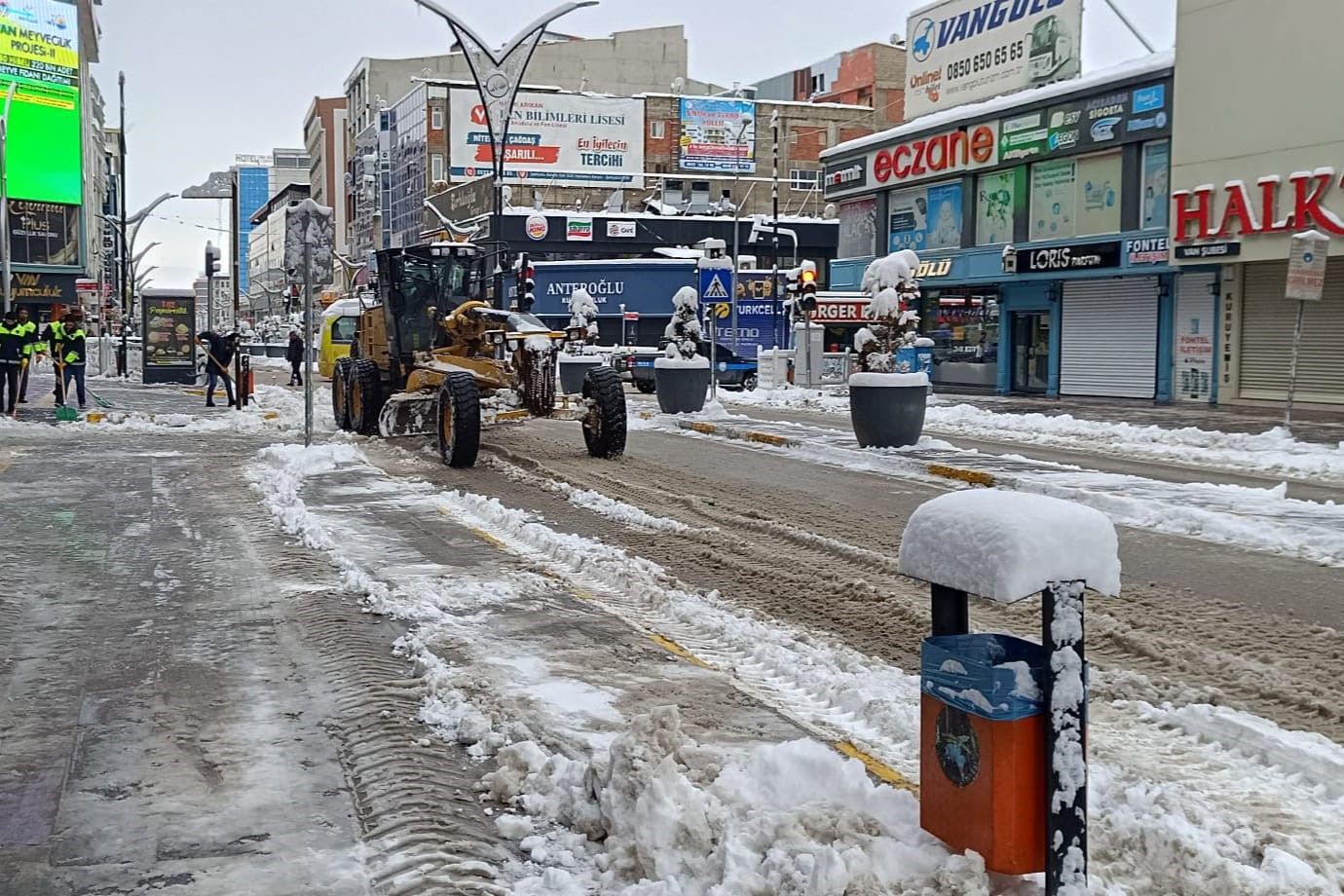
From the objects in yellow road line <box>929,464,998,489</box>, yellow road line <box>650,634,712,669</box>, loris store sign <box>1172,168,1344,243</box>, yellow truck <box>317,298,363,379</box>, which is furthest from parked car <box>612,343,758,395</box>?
yellow road line <box>650,634,712,669</box>

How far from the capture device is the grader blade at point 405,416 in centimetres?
1838

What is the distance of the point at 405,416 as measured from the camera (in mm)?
18797

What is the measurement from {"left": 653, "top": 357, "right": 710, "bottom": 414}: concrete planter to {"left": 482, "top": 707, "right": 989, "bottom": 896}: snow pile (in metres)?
19.4

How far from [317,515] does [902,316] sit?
848cm

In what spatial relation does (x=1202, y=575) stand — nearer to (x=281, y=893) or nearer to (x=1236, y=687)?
(x=1236, y=687)

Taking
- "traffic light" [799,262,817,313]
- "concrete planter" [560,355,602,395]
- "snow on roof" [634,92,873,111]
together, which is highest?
"snow on roof" [634,92,873,111]

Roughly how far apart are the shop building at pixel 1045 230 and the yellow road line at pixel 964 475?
1651 cm

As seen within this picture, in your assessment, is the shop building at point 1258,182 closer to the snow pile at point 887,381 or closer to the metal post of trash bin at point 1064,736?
the snow pile at point 887,381

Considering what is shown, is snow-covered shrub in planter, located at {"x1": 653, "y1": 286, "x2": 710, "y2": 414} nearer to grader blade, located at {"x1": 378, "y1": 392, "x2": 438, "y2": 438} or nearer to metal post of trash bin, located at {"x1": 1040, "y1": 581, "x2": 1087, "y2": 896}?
grader blade, located at {"x1": 378, "y1": 392, "x2": 438, "y2": 438}

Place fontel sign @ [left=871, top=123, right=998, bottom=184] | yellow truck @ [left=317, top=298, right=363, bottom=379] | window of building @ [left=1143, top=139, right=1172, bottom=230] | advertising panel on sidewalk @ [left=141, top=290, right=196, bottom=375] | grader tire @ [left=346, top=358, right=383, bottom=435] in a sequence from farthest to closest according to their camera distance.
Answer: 1. yellow truck @ [left=317, top=298, right=363, bottom=379]
2. advertising panel on sidewalk @ [left=141, top=290, right=196, bottom=375]
3. fontel sign @ [left=871, top=123, right=998, bottom=184]
4. window of building @ [left=1143, top=139, right=1172, bottom=230]
5. grader tire @ [left=346, top=358, right=383, bottom=435]

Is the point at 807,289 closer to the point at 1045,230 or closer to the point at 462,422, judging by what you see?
the point at 1045,230

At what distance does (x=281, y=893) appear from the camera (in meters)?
4.03

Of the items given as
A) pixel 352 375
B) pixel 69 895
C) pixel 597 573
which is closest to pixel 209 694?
pixel 69 895

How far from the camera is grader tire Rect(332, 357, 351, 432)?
68.2ft
